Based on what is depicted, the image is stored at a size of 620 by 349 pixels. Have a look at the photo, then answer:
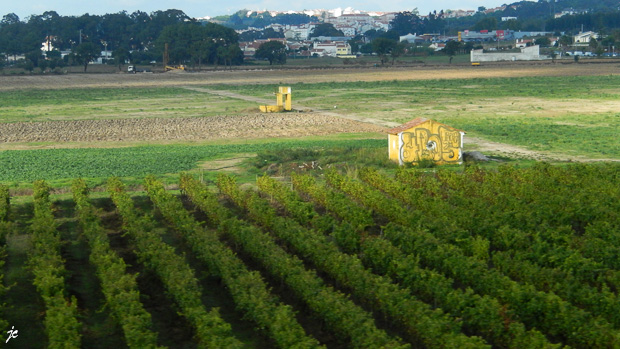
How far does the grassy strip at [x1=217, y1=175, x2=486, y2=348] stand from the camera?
13125 millimetres

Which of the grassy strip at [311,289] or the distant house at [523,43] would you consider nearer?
the grassy strip at [311,289]

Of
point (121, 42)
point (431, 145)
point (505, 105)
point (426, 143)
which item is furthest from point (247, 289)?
point (121, 42)

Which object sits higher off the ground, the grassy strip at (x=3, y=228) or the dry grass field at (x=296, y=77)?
the dry grass field at (x=296, y=77)

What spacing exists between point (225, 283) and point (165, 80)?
9206 cm

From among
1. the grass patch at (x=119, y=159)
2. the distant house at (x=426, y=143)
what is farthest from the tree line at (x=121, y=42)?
the distant house at (x=426, y=143)

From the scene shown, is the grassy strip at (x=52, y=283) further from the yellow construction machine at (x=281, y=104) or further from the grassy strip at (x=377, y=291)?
the yellow construction machine at (x=281, y=104)

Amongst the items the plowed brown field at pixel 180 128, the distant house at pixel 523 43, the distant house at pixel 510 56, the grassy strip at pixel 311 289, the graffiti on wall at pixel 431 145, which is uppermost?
the distant house at pixel 523 43

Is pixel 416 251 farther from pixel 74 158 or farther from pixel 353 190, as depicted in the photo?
pixel 74 158

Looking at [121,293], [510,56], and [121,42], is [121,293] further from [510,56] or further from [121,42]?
[121,42]

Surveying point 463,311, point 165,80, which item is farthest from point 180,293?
point 165,80

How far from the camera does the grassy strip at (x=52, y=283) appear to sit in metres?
13.0

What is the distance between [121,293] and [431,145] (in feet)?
65.3

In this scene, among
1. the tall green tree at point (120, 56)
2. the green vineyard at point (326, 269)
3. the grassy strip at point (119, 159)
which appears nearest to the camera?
the green vineyard at point (326, 269)

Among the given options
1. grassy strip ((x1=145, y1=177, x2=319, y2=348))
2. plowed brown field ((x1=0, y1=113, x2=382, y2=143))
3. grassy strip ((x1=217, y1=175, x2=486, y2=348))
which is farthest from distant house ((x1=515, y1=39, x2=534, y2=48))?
grassy strip ((x1=145, y1=177, x2=319, y2=348))
